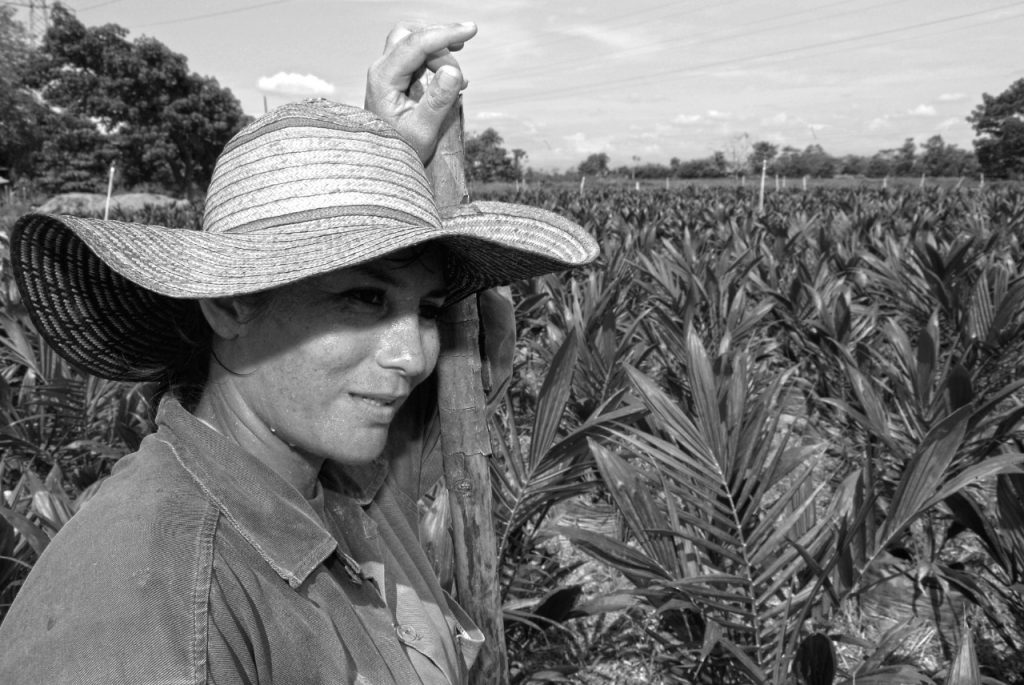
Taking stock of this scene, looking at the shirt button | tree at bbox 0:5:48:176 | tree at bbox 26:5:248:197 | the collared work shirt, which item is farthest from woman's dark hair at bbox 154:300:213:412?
tree at bbox 0:5:48:176

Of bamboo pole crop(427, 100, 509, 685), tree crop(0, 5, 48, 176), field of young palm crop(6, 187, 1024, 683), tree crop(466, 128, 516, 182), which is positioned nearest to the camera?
bamboo pole crop(427, 100, 509, 685)

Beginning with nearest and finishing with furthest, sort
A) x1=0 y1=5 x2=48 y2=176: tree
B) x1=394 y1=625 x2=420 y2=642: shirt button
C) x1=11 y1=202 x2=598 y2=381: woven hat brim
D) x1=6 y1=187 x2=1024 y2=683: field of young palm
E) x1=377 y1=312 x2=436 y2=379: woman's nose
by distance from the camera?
x1=11 y1=202 x2=598 y2=381: woven hat brim
x1=377 y1=312 x2=436 y2=379: woman's nose
x1=394 y1=625 x2=420 y2=642: shirt button
x1=6 y1=187 x2=1024 y2=683: field of young palm
x1=0 y1=5 x2=48 y2=176: tree

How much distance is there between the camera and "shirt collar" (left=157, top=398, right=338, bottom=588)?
2.70 feet

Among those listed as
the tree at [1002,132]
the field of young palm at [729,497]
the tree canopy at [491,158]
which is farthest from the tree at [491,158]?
the field of young palm at [729,497]

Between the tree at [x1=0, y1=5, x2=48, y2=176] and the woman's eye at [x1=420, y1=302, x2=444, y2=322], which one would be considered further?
the tree at [x1=0, y1=5, x2=48, y2=176]

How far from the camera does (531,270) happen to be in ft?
3.83

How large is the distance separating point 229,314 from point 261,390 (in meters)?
0.09

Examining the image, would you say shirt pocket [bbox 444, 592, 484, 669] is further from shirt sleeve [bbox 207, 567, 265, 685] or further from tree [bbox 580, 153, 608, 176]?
tree [bbox 580, 153, 608, 176]

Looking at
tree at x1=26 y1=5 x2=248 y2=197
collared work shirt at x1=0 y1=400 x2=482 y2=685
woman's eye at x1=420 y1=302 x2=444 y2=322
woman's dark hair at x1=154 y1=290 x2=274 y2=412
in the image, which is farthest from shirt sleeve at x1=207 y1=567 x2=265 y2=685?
tree at x1=26 y1=5 x2=248 y2=197

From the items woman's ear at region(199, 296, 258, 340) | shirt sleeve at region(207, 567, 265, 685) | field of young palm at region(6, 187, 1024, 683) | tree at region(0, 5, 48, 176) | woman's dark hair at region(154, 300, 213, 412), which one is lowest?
field of young palm at region(6, 187, 1024, 683)

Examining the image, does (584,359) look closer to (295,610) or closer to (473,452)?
(473,452)

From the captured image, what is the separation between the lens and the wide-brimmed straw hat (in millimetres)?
832

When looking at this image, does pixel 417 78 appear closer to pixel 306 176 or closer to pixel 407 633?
pixel 306 176

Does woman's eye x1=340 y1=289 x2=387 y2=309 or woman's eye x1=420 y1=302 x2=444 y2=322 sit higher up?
woman's eye x1=340 y1=289 x2=387 y2=309
